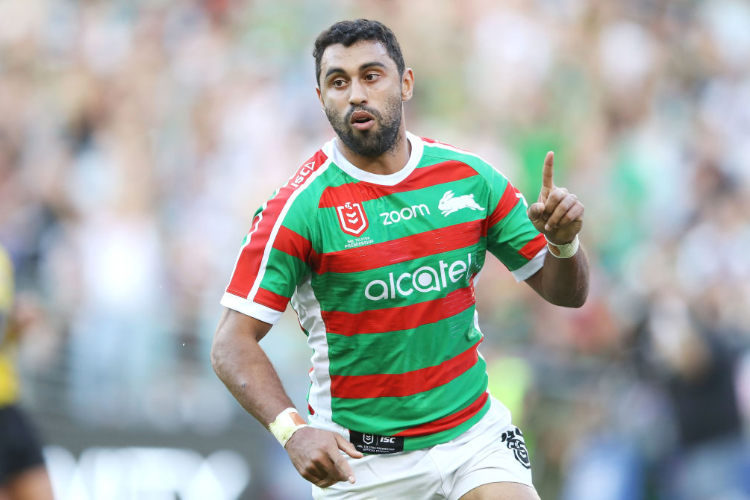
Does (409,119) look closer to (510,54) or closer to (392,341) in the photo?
(510,54)

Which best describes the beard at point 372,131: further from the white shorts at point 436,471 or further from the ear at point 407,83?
the white shorts at point 436,471

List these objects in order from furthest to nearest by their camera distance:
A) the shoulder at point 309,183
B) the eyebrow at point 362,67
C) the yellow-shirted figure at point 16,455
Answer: the yellow-shirted figure at point 16,455 < the eyebrow at point 362,67 < the shoulder at point 309,183

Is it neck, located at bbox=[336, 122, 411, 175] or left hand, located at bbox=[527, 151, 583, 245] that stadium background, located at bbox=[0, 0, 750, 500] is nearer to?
neck, located at bbox=[336, 122, 411, 175]

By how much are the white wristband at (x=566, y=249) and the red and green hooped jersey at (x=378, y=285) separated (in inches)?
13.1

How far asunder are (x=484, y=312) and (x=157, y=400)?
3303mm

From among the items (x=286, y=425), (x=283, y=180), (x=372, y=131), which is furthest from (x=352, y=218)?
(x=283, y=180)

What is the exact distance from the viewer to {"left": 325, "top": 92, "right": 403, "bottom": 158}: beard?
4414mm

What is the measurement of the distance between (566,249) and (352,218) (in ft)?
3.04

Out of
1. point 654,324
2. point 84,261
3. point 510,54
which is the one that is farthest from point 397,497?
point 510,54

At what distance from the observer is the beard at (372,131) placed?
441 cm

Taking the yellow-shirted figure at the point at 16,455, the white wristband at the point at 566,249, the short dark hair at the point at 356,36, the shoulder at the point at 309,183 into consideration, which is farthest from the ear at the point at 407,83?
the yellow-shirted figure at the point at 16,455

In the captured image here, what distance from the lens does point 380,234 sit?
4.34 m

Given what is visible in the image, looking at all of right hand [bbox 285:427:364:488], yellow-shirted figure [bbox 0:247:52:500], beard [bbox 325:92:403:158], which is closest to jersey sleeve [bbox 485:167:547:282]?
beard [bbox 325:92:403:158]

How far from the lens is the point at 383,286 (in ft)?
14.1
